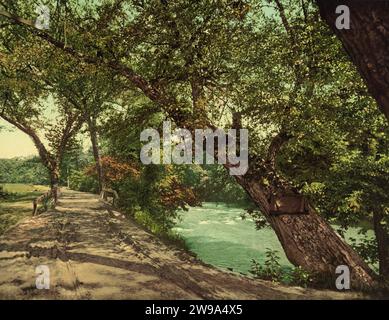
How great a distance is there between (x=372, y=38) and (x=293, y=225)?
5.92 meters

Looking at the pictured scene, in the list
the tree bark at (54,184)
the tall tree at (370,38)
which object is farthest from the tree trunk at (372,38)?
the tree bark at (54,184)

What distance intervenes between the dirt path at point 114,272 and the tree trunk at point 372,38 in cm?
446

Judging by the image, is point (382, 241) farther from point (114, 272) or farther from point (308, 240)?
point (114, 272)

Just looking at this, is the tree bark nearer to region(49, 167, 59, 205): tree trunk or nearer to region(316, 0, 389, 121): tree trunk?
region(49, 167, 59, 205): tree trunk

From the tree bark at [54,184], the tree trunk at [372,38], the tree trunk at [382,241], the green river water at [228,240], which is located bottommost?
the green river water at [228,240]

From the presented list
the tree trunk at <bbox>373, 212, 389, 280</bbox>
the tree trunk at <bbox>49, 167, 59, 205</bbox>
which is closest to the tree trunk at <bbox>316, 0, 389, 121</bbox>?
the tree trunk at <bbox>373, 212, 389, 280</bbox>

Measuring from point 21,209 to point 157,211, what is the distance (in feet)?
32.3

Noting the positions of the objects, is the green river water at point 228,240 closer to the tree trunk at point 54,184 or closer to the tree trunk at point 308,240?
the tree trunk at point 54,184

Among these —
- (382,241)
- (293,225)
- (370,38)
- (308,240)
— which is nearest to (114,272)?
(293,225)

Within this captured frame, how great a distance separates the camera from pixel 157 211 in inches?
893

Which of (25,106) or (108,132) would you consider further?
(25,106)

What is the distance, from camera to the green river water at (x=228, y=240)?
66.8 ft
